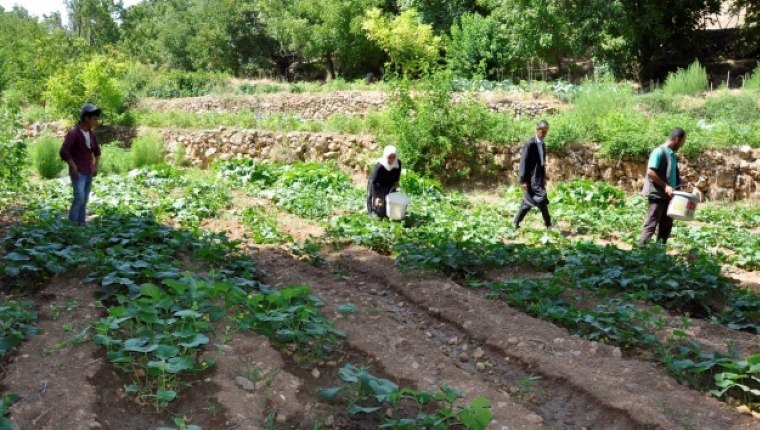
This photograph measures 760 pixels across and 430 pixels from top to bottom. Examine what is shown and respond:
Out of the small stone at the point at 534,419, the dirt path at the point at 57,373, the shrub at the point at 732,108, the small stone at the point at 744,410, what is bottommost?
the small stone at the point at 744,410

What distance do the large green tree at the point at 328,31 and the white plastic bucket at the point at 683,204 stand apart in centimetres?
2176

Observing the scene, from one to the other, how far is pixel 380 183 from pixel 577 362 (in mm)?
5360

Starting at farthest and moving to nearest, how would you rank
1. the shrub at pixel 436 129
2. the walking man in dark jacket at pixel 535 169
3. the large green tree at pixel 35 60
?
the large green tree at pixel 35 60, the shrub at pixel 436 129, the walking man in dark jacket at pixel 535 169

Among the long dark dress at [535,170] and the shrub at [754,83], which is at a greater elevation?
the shrub at [754,83]

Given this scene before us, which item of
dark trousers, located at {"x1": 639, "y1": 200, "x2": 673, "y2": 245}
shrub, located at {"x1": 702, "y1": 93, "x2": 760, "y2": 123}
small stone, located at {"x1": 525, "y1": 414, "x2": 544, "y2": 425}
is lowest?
small stone, located at {"x1": 525, "y1": 414, "x2": 544, "y2": 425}

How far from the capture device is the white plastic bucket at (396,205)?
9500mm

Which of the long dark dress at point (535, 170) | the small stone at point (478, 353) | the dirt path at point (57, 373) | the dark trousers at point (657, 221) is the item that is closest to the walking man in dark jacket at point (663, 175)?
the dark trousers at point (657, 221)

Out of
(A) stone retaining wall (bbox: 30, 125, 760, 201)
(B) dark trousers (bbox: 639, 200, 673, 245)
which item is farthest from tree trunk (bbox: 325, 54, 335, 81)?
(B) dark trousers (bbox: 639, 200, 673, 245)

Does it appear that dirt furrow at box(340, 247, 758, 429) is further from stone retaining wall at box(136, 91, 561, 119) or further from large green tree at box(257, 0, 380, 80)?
large green tree at box(257, 0, 380, 80)

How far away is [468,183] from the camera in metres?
13.9

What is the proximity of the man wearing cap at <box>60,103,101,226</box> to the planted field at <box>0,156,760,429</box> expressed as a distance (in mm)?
353

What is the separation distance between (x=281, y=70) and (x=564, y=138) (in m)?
24.0

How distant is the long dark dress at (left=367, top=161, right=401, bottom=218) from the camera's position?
977 cm

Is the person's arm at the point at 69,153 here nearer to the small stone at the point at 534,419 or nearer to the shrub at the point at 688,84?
the small stone at the point at 534,419
